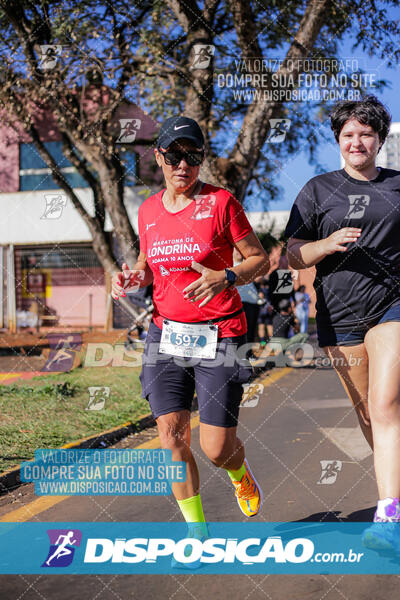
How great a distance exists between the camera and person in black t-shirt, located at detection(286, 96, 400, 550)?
357cm

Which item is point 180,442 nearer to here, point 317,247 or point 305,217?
point 317,247

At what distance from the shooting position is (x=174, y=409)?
3.79 m

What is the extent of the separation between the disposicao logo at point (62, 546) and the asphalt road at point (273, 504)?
0.18 m

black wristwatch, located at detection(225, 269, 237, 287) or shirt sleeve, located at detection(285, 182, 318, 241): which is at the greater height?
shirt sleeve, located at detection(285, 182, 318, 241)

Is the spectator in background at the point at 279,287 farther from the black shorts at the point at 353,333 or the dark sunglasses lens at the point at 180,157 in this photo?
the dark sunglasses lens at the point at 180,157

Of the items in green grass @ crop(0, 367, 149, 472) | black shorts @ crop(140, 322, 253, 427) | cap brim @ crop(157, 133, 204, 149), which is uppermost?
cap brim @ crop(157, 133, 204, 149)

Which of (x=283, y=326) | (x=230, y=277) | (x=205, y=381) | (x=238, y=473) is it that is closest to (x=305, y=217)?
(x=230, y=277)

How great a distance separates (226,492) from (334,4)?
865 centimetres

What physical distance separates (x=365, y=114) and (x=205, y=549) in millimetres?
2366

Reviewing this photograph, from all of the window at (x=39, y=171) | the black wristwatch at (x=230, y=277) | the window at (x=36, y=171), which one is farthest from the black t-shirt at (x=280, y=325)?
the window at (x=36, y=171)

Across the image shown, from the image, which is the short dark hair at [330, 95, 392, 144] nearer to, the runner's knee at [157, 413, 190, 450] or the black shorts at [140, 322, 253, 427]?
the black shorts at [140, 322, 253, 427]

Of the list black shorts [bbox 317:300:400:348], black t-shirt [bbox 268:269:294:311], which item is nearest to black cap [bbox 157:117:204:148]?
black shorts [bbox 317:300:400:348]

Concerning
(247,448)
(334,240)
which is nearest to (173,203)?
(334,240)

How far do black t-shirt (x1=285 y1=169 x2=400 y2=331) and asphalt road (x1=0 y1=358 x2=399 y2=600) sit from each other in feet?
4.33
